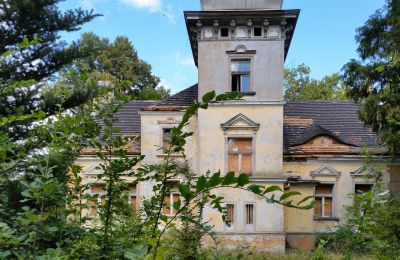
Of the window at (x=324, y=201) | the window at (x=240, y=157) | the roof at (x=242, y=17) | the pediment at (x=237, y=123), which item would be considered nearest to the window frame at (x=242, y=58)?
the pediment at (x=237, y=123)

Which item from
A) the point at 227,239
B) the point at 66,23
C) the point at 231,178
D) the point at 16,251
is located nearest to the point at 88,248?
the point at 16,251

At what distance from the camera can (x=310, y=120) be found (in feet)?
60.1

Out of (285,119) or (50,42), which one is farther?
(285,119)

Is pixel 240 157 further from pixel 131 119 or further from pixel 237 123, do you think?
pixel 131 119

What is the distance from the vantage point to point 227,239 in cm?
1530

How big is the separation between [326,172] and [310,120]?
255cm

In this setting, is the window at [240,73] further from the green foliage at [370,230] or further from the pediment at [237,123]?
the green foliage at [370,230]

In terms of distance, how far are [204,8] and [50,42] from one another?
7.94 m

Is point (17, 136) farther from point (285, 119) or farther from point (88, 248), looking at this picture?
point (285, 119)

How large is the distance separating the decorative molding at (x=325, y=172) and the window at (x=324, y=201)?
1.50ft

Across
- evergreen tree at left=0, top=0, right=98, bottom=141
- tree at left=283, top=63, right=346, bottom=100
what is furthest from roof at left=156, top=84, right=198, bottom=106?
tree at left=283, top=63, right=346, bottom=100

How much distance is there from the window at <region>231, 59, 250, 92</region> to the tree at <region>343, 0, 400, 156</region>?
11.1 ft

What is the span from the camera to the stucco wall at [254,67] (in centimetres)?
1563

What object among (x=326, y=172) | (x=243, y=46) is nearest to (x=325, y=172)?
(x=326, y=172)
